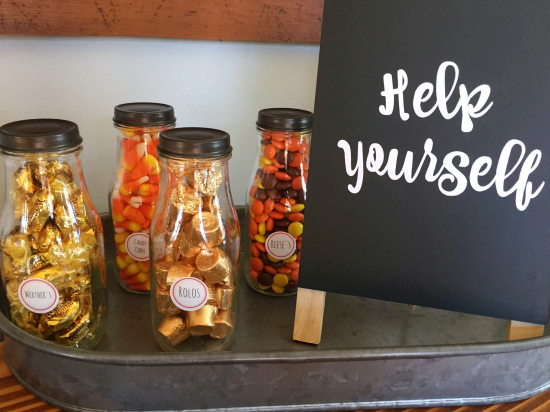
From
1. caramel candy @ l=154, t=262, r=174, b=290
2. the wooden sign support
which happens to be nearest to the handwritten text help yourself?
the wooden sign support

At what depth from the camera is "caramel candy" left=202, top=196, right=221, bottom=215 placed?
712 millimetres

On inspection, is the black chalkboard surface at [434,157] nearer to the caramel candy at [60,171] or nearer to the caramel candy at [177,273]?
the caramel candy at [177,273]

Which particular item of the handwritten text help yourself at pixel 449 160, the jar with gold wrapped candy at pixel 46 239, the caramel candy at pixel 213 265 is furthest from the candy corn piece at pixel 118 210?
the handwritten text help yourself at pixel 449 160

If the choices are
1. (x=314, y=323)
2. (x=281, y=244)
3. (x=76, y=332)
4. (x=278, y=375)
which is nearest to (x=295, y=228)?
(x=281, y=244)

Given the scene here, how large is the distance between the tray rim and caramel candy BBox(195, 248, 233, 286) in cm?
10

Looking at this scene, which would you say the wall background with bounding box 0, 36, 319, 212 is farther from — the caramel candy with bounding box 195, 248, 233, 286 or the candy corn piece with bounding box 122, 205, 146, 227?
the caramel candy with bounding box 195, 248, 233, 286

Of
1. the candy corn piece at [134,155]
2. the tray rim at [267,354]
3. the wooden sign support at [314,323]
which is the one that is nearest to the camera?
the tray rim at [267,354]

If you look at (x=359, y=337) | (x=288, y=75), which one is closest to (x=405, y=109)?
(x=359, y=337)

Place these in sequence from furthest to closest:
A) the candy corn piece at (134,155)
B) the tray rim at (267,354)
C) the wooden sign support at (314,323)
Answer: the candy corn piece at (134,155) < the wooden sign support at (314,323) < the tray rim at (267,354)

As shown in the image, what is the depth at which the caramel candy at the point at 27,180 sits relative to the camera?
0.67 m

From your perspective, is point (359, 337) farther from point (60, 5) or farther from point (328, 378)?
point (60, 5)

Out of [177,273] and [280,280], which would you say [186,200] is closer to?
[177,273]

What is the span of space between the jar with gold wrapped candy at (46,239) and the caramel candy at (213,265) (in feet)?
0.56

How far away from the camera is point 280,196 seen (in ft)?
2.86
